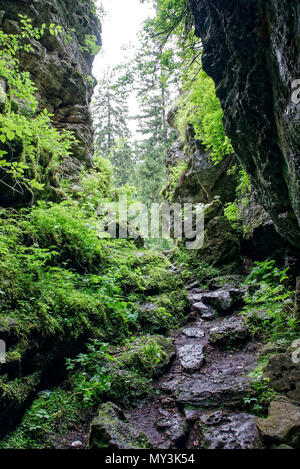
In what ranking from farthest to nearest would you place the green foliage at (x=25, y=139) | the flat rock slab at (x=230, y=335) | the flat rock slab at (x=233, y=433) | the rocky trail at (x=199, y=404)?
the green foliage at (x=25, y=139), the flat rock slab at (x=230, y=335), the rocky trail at (x=199, y=404), the flat rock slab at (x=233, y=433)

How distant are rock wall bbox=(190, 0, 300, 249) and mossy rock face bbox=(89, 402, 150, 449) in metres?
3.65

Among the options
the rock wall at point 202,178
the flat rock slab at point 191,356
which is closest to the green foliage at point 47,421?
the flat rock slab at point 191,356

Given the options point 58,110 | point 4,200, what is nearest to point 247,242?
point 4,200

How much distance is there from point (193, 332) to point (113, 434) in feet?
11.4

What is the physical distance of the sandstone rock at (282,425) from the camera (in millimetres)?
2307

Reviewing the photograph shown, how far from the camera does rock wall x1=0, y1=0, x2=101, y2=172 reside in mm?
9688

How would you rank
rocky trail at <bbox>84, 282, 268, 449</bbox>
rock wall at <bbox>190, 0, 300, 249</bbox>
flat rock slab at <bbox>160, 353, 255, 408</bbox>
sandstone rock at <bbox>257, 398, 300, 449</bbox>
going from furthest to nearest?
flat rock slab at <bbox>160, 353, 255, 408</bbox> → rock wall at <bbox>190, 0, 300, 249</bbox> → rocky trail at <bbox>84, 282, 268, 449</bbox> → sandstone rock at <bbox>257, 398, 300, 449</bbox>

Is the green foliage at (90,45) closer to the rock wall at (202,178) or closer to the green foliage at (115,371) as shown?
the rock wall at (202,178)

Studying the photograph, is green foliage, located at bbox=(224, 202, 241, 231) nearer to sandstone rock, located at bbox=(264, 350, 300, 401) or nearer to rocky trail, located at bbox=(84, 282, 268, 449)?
rocky trail, located at bbox=(84, 282, 268, 449)

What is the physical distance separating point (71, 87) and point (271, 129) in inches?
434

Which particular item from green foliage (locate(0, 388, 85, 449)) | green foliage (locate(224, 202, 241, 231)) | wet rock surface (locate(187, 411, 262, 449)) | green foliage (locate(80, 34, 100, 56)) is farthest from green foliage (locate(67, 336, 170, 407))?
green foliage (locate(80, 34, 100, 56))
